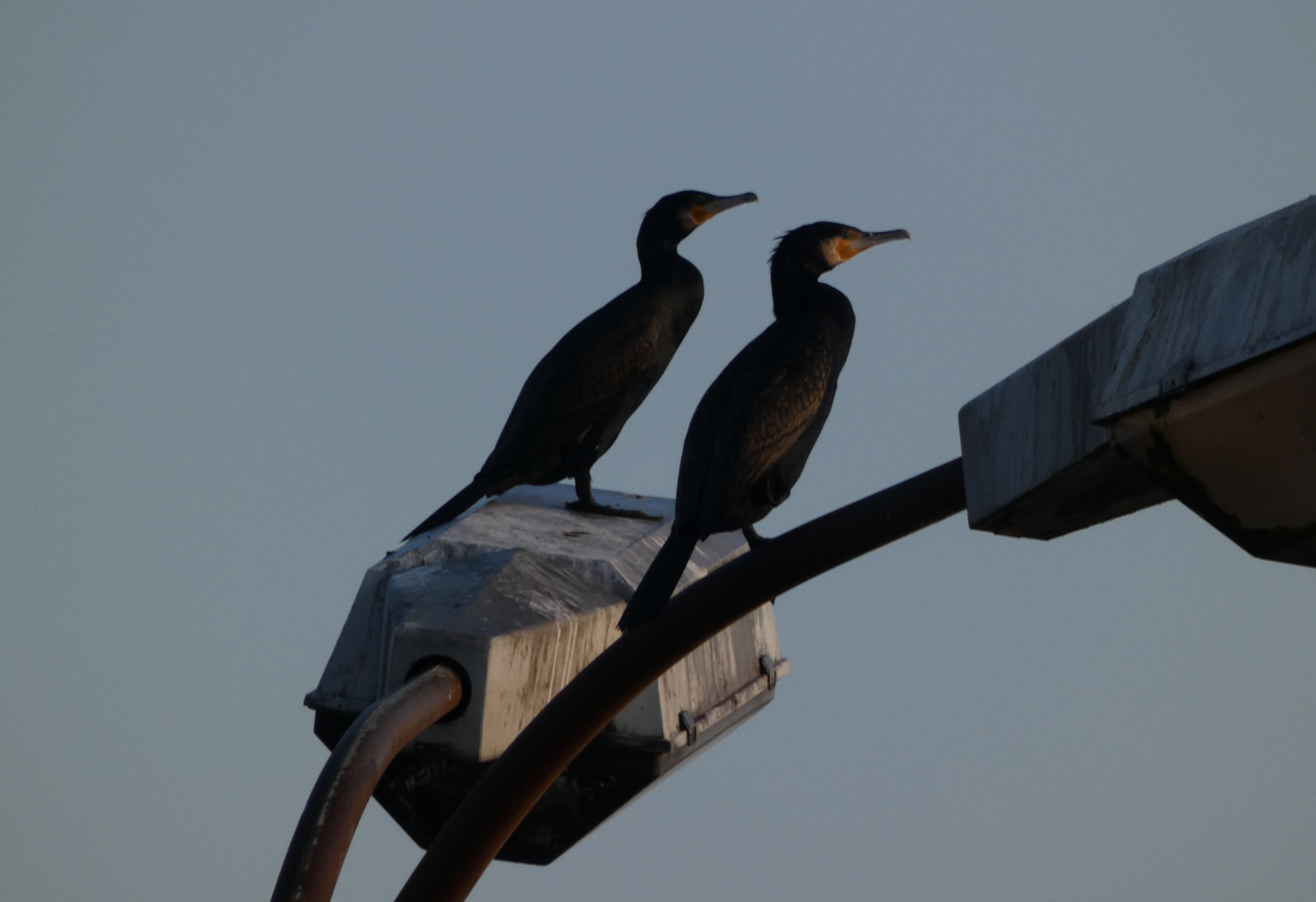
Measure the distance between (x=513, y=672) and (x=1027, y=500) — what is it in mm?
1236

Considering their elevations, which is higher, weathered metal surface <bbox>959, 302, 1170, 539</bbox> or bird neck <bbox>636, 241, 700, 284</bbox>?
bird neck <bbox>636, 241, 700, 284</bbox>

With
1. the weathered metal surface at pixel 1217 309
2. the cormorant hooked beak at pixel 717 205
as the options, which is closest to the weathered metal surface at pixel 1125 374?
the weathered metal surface at pixel 1217 309

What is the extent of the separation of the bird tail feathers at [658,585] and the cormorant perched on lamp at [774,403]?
0.11 ft

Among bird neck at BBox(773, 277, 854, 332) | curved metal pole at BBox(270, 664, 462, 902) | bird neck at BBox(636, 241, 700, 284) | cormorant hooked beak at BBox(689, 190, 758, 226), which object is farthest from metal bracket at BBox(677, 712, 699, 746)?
cormorant hooked beak at BBox(689, 190, 758, 226)

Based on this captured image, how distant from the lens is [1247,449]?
4.64ft

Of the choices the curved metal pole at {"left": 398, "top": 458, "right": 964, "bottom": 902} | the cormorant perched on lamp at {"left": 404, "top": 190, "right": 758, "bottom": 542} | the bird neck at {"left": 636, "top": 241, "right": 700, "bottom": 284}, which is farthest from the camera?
the bird neck at {"left": 636, "top": 241, "right": 700, "bottom": 284}

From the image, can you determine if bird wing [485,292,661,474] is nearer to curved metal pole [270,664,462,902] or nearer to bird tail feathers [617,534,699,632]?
bird tail feathers [617,534,699,632]

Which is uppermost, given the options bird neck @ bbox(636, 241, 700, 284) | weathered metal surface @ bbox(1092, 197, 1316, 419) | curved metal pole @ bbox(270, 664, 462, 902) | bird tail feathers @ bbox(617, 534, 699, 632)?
bird neck @ bbox(636, 241, 700, 284)

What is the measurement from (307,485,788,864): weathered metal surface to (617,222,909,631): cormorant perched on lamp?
1.18 feet

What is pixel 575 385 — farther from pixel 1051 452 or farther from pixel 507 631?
pixel 1051 452

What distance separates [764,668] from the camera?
11.5 feet

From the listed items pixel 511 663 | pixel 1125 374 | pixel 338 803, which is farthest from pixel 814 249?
pixel 1125 374

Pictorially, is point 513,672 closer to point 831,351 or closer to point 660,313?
point 831,351

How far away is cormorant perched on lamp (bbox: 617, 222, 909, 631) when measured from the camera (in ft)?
13.2
